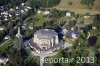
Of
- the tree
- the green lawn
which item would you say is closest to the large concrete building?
the tree

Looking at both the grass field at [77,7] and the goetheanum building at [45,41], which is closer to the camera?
the goetheanum building at [45,41]

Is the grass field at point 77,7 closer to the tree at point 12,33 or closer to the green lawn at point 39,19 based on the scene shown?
the green lawn at point 39,19

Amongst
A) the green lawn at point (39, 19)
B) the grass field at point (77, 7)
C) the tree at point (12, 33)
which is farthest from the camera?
the grass field at point (77, 7)

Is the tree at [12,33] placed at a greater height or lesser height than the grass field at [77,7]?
greater

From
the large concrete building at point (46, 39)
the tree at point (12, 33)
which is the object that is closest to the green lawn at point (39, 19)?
the tree at point (12, 33)

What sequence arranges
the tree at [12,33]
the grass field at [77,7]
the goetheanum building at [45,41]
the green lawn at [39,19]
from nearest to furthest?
1. the goetheanum building at [45,41]
2. the tree at [12,33]
3. the green lawn at [39,19]
4. the grass field at [77,7]

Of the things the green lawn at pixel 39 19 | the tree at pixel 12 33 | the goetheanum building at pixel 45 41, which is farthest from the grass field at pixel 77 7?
the tree at pixel 12 33

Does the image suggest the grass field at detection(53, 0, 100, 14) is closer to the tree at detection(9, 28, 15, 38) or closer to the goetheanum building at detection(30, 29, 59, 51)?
the goetheanum building at detection(30, 29, 59, 51)

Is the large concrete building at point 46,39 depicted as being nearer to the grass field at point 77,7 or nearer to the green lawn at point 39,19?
the green lawn at point 39,19

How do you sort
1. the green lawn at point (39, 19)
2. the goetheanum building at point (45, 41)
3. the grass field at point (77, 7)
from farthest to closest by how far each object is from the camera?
the grass field at point (77, 7) → the green lawn at point (39, 19) → the goetheanum building at point (45, 41)
